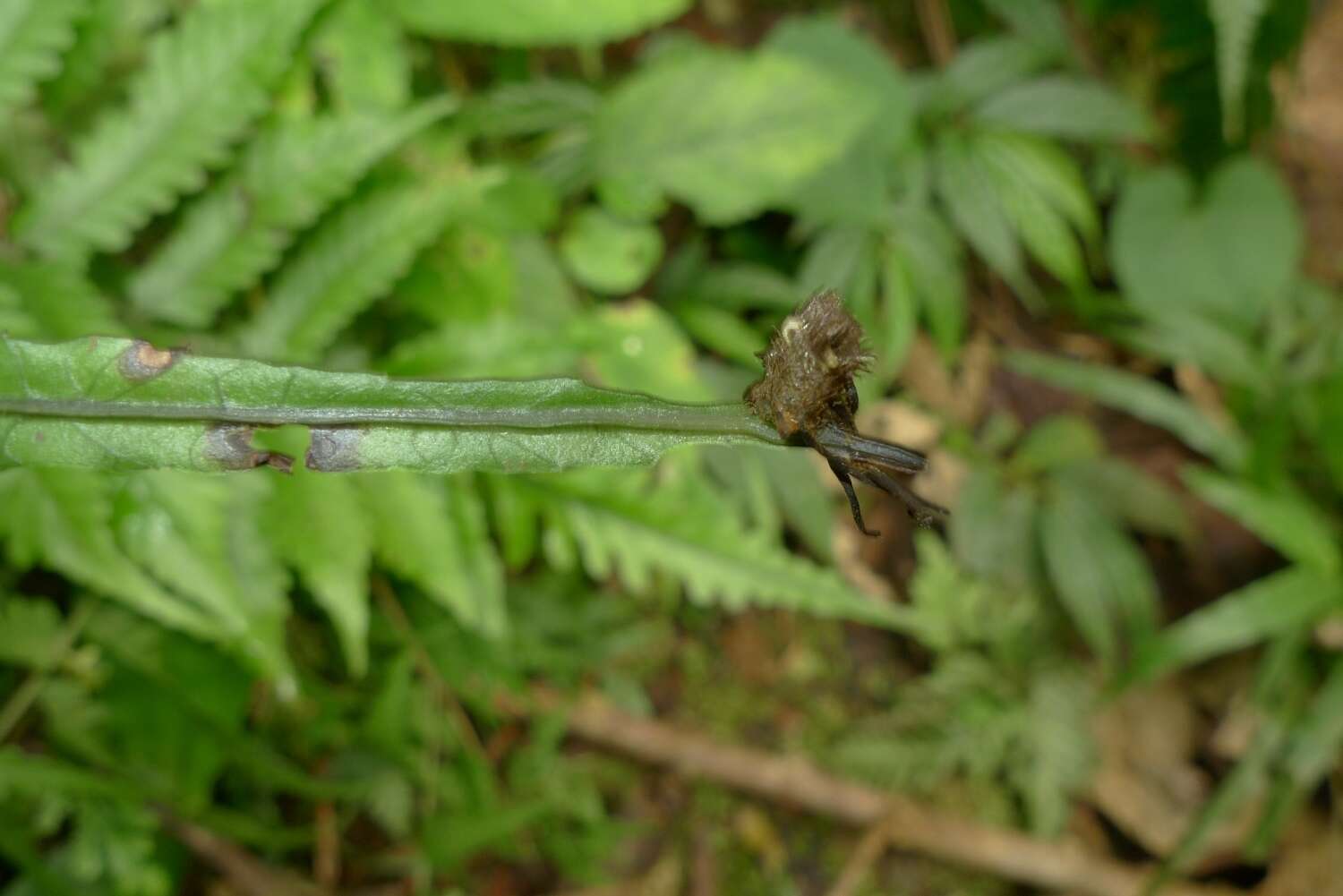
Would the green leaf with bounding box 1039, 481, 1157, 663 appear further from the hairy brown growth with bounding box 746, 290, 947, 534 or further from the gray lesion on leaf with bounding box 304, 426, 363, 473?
the gray lesion on leaf with bounding box 304, 426, 363, 473

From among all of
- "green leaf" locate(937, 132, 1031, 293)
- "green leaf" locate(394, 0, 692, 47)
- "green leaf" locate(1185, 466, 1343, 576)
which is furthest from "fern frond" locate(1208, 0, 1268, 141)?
"green leaf" locate(394, 0, 692, 47)

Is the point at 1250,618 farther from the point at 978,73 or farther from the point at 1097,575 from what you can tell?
the point at 978,73

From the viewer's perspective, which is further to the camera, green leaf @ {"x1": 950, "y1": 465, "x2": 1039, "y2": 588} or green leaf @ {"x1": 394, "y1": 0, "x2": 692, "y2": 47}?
green leaf @ {"x1": 950, "y1": 465, "x2": 1039, "y2": 588}

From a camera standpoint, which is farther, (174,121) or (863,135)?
(863,135)

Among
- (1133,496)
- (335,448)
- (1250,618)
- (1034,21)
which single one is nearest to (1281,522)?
(1250,618)

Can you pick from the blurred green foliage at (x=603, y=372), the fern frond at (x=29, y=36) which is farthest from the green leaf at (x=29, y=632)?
the fern frond at (x=29, y=36)

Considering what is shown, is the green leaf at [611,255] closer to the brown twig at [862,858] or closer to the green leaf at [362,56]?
the green leaf at [362,56]
